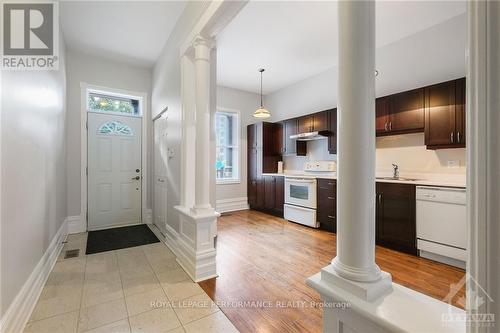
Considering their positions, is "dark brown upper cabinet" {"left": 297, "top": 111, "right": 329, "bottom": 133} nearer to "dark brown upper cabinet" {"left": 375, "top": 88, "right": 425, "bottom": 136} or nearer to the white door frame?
"dark brown upper cabinet" {"left": 375, "top": 88, "right": 425, "bottom": 136}

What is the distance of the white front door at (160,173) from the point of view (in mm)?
3500

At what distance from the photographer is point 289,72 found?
4617 millimetres

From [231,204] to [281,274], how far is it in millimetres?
3228

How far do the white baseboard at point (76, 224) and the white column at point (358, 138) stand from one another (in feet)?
14.0

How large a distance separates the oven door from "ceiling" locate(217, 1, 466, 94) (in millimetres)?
2199

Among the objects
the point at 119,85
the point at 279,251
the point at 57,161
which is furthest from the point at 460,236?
the point at 119,85

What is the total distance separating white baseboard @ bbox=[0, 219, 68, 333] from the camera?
145cm

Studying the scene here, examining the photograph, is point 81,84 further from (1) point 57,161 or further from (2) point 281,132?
(2) point 281,132

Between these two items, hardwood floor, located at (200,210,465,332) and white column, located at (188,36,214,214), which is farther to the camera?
white column, located at (188,36,214,214)

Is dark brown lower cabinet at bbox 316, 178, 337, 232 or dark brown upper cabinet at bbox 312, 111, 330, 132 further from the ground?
dark brown upper cabinet at bbox 312, 111, 330, 132

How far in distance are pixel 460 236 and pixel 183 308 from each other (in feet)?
9.63

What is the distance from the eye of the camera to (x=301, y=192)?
13.9 ft

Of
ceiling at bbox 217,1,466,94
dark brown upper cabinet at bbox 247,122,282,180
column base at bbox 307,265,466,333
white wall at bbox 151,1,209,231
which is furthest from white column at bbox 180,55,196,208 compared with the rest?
dark brown upper cabinet at bbox 247,122,282,180

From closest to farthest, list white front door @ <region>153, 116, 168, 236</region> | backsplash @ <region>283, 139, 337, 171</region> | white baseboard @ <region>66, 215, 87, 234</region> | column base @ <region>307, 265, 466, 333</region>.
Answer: column base @ <region>307, 265, 466, 333</region> < white front door @ <region>153, 116, 168, 236</region> < white baseboard @ <region>66, 215, 87, 234</region> < backsplash @ <region>283, 139, 337, 171</region>
